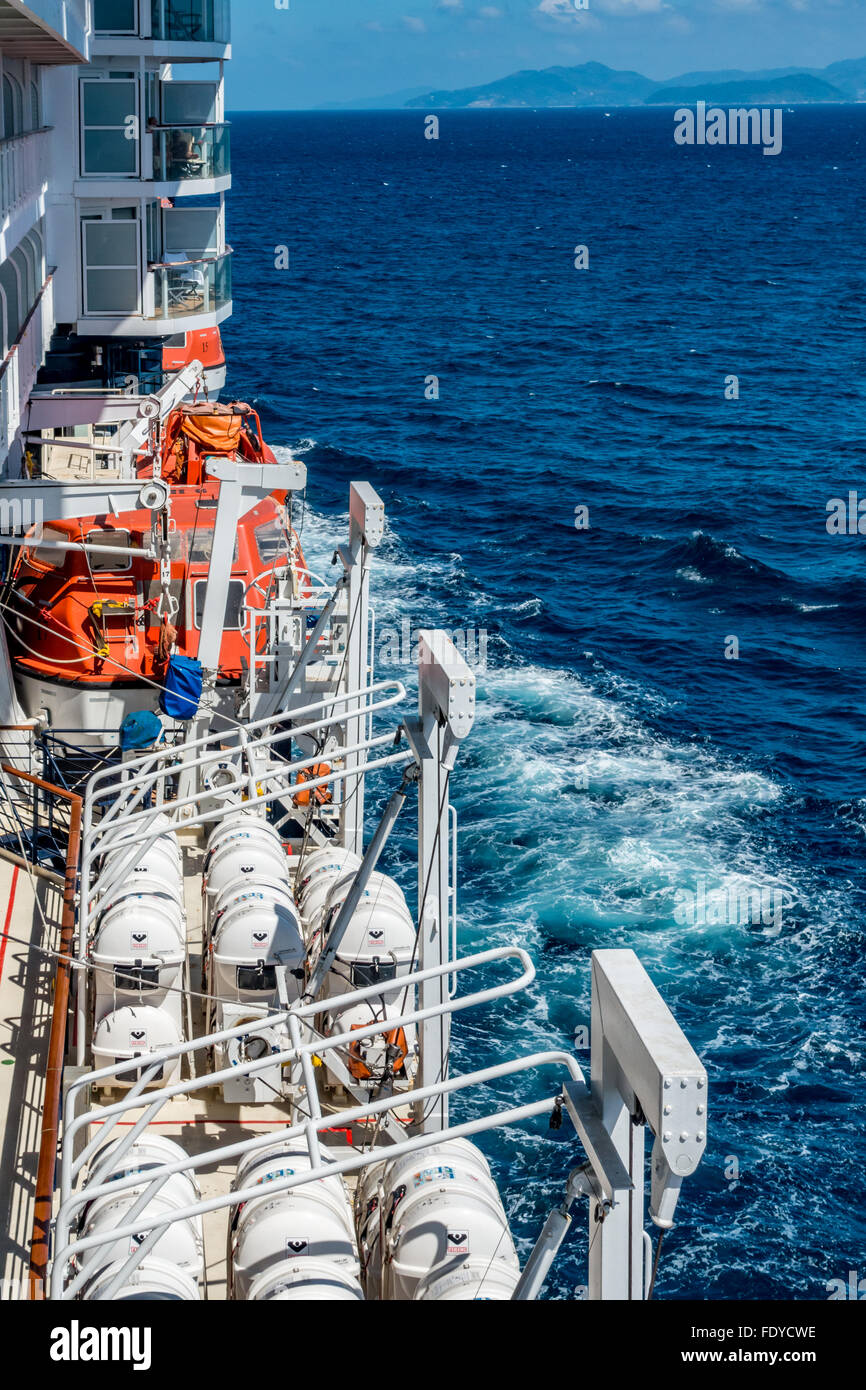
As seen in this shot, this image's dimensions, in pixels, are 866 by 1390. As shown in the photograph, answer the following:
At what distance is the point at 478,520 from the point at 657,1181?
141ft

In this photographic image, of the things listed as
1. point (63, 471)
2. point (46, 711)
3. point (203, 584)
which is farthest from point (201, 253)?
point (46, 711)

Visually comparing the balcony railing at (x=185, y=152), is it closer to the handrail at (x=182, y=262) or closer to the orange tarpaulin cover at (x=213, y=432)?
the handrail at (x=182, y=262)

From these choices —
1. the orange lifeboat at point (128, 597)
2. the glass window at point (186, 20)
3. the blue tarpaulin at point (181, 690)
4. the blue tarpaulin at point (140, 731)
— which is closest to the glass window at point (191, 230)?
the glass window at point (186, 20)

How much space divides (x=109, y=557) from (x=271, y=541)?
3779mm

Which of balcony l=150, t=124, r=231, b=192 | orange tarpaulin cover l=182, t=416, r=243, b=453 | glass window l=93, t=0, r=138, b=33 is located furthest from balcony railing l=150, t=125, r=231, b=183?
orange tarpaulin cover l=182, t=416, r=243, b=453

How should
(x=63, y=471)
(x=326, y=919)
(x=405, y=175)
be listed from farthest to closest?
(x=405, y=175)
(x=63, y=471)
(x=326, y=919)

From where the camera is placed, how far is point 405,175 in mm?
192500

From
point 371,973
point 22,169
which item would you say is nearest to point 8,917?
point 371,973

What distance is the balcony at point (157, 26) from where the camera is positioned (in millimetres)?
30016

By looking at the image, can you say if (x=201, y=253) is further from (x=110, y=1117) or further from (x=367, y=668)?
(x=110, y=1117)

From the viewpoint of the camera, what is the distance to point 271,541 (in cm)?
3067

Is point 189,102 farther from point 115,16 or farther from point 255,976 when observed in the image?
point 255,976

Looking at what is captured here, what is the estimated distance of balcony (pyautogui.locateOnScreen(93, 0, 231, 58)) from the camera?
1182 inches

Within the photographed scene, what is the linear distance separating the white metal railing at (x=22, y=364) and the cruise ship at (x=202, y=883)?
167 millimetres
